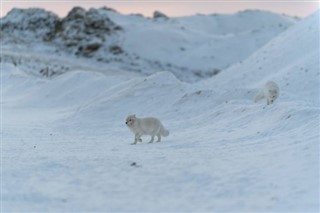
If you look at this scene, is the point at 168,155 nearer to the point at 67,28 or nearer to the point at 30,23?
the point at 67,28

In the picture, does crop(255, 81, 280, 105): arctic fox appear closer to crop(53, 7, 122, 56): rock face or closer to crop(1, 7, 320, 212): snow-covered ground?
crop(1, 7, 320, 212): snow-covered ground

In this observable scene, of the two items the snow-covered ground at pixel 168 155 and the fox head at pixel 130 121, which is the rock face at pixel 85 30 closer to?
the snow-covered ground at pixel 168 155

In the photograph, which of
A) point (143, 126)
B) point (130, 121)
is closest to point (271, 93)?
point (143, 126)

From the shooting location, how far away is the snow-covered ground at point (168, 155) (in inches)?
327

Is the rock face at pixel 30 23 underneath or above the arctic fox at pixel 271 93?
above

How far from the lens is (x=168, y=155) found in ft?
37.8

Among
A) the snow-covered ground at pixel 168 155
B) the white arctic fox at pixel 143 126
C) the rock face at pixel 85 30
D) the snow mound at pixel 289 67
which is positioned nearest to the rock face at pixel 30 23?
the rock face at pixel 85 30

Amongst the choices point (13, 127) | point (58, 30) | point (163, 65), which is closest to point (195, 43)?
point (163, 65)

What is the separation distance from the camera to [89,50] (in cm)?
6172

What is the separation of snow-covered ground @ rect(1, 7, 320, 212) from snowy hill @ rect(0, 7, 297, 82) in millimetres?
29506

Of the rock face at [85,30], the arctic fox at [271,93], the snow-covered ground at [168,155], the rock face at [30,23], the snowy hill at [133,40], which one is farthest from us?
the rock face at [30,23]

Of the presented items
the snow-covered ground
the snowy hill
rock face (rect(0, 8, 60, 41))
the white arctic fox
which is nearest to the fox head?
the white arctic fox

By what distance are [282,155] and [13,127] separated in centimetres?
1059

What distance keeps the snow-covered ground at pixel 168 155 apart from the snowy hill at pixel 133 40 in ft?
96.8
